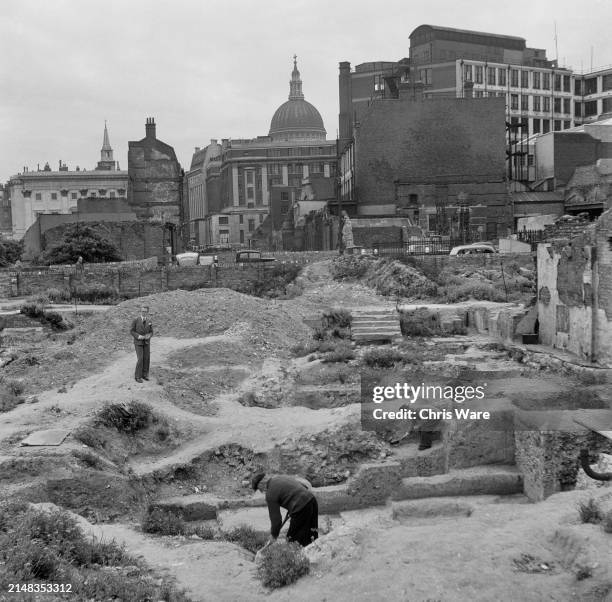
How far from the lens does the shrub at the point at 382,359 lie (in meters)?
19.0

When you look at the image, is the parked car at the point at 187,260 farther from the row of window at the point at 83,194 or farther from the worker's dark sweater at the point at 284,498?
the row of window at the point at 83,194

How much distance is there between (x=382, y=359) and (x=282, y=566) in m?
12.0

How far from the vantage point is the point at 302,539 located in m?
8.34

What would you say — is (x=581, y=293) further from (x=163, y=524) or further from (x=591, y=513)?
(x=163, y=524)

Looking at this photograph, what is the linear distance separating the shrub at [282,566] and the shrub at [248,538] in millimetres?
1232

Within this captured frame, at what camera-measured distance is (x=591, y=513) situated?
7926 mm

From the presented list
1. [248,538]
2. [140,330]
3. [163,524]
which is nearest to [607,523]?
[248,538]

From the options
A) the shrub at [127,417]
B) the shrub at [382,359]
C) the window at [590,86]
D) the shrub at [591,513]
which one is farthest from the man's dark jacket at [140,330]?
the window at [590,86]

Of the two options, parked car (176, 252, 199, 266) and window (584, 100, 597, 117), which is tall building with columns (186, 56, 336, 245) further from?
parked car (176, 252, 199, 266)

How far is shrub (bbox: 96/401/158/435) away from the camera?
13.1 metres

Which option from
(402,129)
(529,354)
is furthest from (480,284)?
(402,129)

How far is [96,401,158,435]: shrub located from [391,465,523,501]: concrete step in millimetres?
5148

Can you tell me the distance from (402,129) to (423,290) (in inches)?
915

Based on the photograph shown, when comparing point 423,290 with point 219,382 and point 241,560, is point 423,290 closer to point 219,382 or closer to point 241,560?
point 219,382
